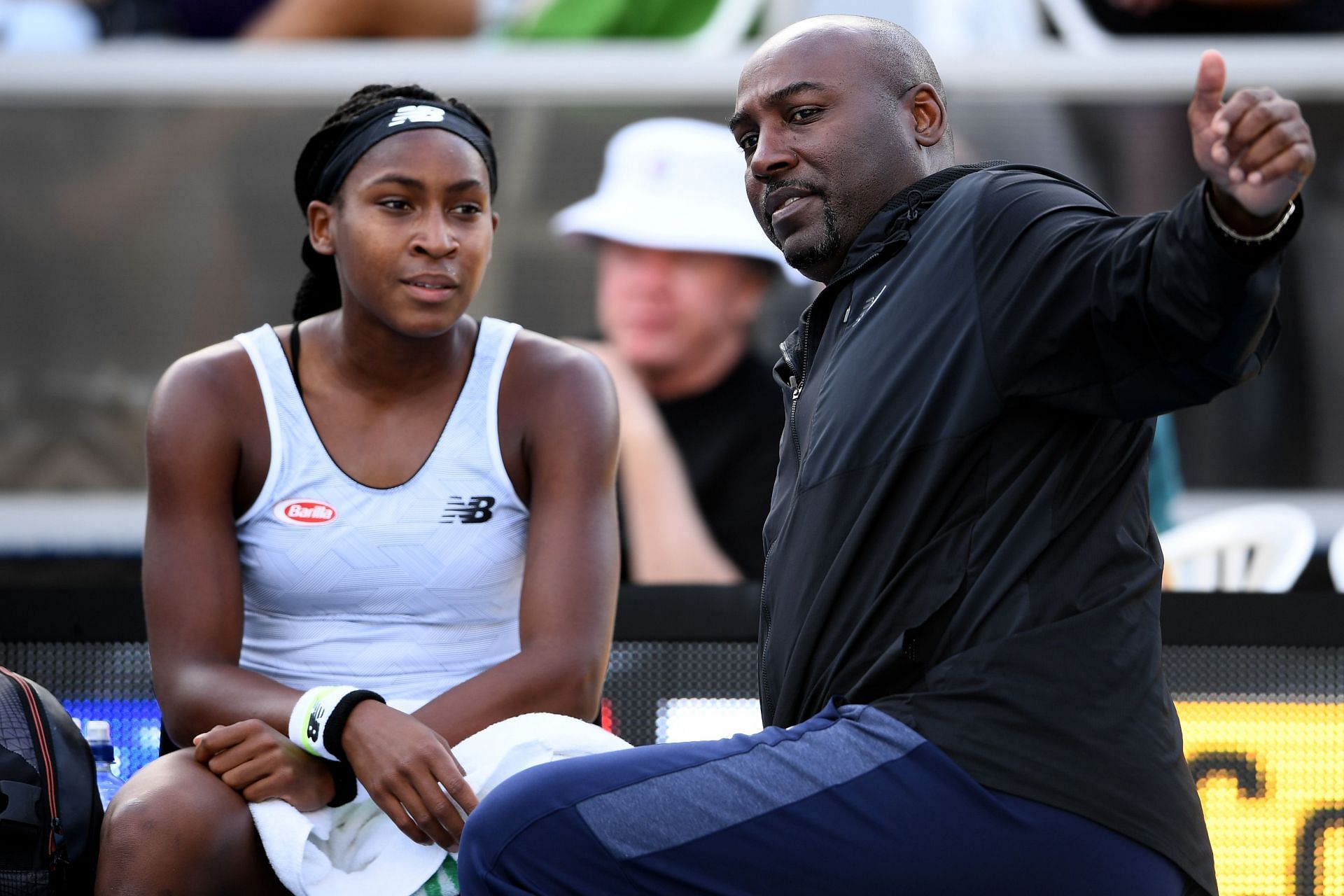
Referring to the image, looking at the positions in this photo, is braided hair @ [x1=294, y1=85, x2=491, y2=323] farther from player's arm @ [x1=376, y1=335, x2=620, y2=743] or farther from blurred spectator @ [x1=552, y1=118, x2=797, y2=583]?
blurred spectator @ [x1=552, y1=118, x2=797, y2=583]

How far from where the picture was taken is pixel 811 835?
150 centimetres

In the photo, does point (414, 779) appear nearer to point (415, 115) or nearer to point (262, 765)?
point (262, 765)

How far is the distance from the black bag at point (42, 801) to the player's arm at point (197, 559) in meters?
0.18

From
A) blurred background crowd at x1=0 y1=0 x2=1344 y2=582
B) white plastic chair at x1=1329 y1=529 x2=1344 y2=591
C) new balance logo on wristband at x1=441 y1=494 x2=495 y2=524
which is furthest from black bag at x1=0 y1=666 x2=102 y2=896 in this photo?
white plastic chair at x1=1329 y1=529 x2=1344 y2=591

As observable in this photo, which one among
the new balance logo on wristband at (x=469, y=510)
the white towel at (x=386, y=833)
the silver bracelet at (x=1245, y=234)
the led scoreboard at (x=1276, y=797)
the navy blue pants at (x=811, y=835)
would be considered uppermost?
the silver bracelet at (x=1245, y=234)

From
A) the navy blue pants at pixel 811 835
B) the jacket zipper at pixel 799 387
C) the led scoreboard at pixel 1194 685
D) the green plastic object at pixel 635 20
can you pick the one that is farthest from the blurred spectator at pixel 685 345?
the navy blue pants at pixel 811 835

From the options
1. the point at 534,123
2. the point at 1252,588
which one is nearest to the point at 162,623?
the point at 534,123

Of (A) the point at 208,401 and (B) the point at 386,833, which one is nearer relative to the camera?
(B) the point at 386,833

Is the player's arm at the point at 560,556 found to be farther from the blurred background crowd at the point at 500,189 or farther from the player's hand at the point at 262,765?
the blurred background crowd at the point at 500,189

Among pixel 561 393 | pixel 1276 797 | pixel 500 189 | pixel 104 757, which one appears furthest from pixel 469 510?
pixel 1276 797

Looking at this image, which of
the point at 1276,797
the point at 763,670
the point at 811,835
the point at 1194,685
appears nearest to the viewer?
the point at 811,835

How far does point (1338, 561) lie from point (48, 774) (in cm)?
233

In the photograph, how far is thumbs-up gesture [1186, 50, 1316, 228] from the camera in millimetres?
1284

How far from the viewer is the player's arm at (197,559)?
83.6 inches
